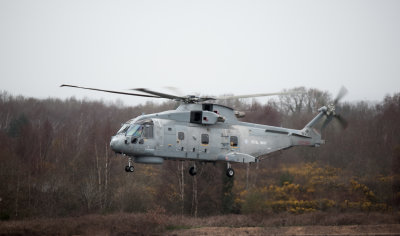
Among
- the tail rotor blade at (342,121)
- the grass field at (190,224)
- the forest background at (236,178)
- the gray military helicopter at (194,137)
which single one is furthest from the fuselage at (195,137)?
the forest background at (236,178)

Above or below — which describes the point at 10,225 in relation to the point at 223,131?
below

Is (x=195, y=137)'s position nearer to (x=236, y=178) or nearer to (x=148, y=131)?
(x=148, y=131)

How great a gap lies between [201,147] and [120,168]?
26166mm

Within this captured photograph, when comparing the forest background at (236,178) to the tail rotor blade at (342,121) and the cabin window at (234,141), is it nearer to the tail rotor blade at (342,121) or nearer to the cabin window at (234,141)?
the tail rotor blade at (342,121)

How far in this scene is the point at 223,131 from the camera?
2266cm

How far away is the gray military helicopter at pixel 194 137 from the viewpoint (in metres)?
20.8

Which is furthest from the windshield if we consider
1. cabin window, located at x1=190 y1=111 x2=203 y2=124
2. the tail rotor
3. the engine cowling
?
the tail rotor

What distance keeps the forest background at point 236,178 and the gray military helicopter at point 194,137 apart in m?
16.0

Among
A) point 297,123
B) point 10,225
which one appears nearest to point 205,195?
point 297,123

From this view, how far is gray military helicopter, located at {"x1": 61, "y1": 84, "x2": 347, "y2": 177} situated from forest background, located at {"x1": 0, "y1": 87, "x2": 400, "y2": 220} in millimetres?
16001

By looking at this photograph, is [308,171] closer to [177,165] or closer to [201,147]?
[177,165]

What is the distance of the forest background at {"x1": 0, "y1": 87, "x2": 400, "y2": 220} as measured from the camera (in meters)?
38.3

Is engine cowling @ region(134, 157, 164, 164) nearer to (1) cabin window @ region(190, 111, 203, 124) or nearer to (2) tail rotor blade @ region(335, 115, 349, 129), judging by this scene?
(1) cabin window @ region(190, 111, 203, 124)

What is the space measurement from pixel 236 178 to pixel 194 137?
2162 cm
